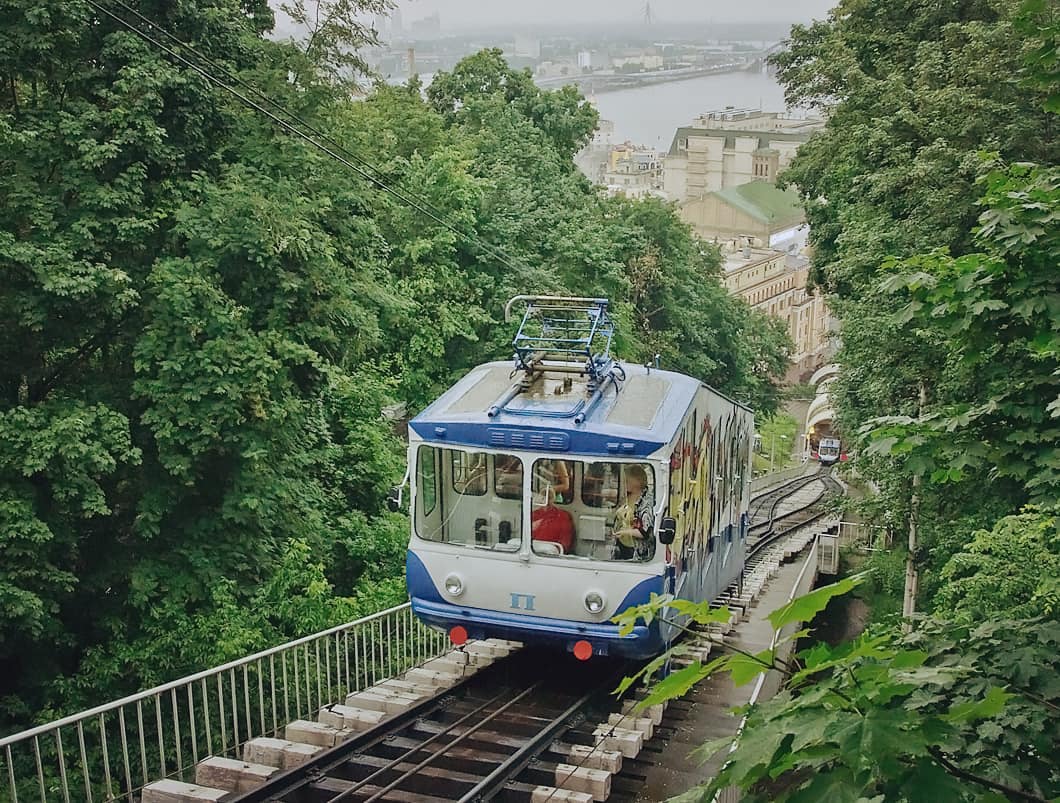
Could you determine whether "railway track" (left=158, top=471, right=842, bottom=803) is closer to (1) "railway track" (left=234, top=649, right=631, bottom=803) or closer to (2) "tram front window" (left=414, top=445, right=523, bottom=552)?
(1) "railway track" (left=234, top=649, right=631, bottom=803)

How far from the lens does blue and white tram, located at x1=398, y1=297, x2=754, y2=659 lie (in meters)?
9.52

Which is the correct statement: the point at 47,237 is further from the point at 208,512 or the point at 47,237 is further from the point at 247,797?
the point at 247,797

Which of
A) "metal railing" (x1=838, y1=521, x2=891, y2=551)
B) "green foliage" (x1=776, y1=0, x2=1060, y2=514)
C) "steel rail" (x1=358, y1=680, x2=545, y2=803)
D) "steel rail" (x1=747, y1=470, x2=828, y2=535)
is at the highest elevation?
"green foliage" (x1=776, y1=0, x2=1060, y2=514)

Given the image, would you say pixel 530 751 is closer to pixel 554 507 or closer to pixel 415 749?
pixel 415 749

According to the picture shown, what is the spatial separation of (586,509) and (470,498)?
3.70ft

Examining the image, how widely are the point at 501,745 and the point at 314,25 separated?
534 inches

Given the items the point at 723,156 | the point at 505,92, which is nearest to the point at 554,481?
the point at 505,92

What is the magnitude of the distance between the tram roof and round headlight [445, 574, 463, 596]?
1.25 metres

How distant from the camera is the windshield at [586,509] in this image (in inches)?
379

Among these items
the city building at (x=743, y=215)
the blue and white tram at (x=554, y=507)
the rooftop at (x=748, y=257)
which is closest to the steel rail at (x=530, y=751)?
the blue and white tram at (x=554, y=507)

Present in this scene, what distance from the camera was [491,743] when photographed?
8836mm

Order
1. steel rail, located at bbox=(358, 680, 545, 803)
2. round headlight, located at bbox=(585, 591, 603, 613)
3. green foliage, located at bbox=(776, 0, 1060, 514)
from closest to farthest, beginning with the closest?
1. green foliage, located at bbox=(776, 0, 1060, 514)
2. steel rail, located at bbox=(358, 680, 545, 803)
3. round headlight, located at bbox=(585, 591, 603, 613)

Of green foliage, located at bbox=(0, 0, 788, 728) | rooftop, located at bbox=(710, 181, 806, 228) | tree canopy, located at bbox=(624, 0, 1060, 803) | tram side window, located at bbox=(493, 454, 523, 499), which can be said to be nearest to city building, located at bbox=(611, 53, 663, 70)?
rooftop, located at bbox=(710, 181, 806, 228)

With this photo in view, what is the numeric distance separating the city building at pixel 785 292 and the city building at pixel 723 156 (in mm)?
16002
